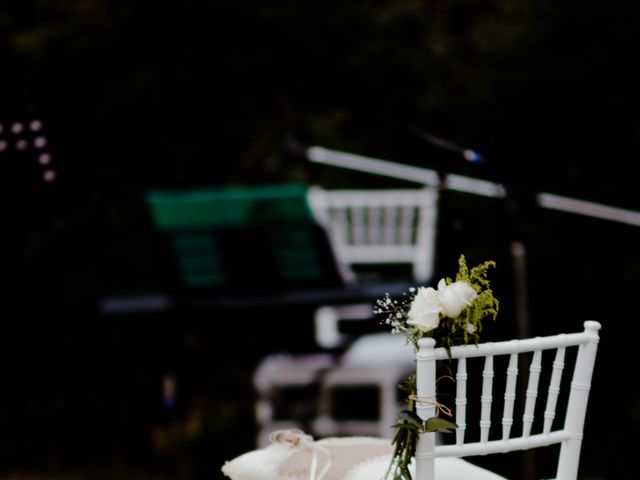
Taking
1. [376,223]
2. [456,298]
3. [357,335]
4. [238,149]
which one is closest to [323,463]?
[456,298]

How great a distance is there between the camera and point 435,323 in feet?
4.73

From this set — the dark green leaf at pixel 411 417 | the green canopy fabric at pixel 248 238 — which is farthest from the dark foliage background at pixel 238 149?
the dark green leaf at pixel 411 417

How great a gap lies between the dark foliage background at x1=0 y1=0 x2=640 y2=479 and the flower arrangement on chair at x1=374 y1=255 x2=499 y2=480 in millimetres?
2524

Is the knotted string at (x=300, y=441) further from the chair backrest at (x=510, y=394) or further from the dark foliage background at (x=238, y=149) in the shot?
the dark foliage background at (x=238, y=149)

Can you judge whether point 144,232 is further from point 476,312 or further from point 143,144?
point 476,312

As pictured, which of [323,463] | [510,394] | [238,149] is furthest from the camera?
[238,149]

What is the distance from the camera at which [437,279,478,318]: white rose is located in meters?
1.44

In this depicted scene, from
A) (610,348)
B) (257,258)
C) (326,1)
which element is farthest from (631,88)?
(257,258)

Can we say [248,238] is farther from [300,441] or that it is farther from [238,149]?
[238,149]

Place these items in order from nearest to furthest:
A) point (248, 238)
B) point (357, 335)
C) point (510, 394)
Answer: point (510, 394) < point (248, 238) < point (357, 335)

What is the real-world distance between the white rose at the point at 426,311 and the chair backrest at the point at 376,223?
2.45 meters

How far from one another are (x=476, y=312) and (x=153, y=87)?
3.81m

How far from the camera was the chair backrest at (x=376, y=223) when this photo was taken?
3967 millimetres

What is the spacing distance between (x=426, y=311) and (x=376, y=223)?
8.64 ft
